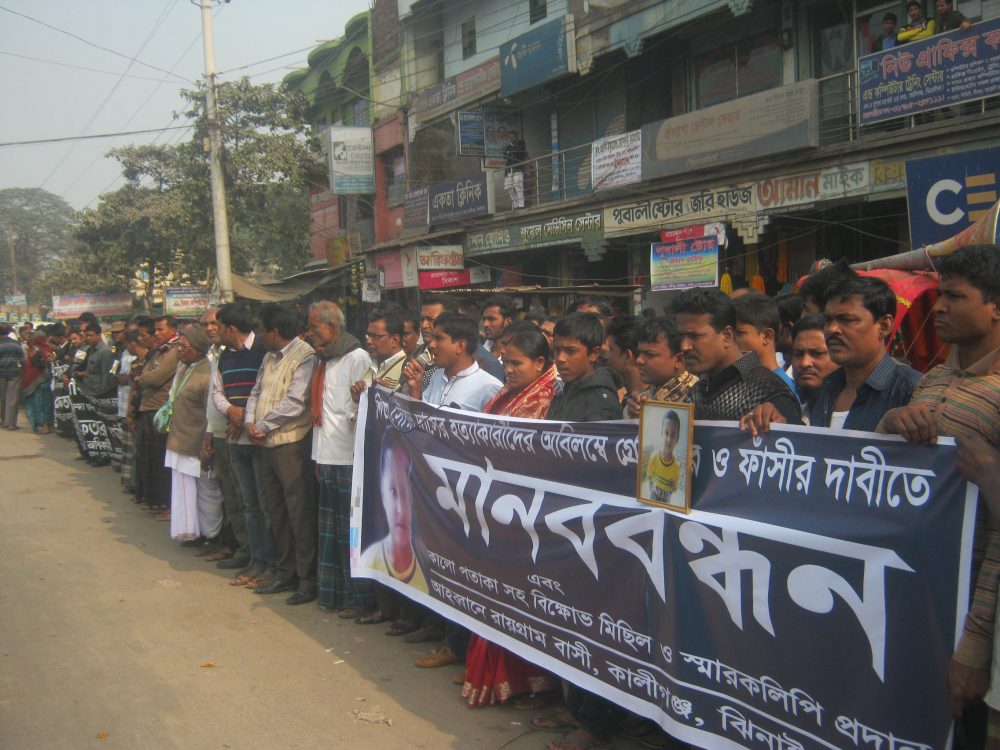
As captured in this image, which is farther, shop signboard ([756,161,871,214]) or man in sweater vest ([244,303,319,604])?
shop signboard ([756,161,871,214])

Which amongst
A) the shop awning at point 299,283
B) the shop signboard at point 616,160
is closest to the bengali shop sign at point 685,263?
the shop signboard at point 616,160

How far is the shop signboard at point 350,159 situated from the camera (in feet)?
74.5

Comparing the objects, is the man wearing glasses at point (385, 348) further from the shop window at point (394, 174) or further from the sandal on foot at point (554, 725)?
the shop window at point (394, 174)

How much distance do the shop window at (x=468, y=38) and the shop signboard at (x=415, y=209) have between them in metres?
3.53

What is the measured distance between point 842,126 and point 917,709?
10446 millimetres

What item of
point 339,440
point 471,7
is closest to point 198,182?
point 471,7

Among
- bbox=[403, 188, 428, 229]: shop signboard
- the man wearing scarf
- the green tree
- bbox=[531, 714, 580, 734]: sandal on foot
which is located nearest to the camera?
bbox=[531, 714, 580, 734]: sandal on foot

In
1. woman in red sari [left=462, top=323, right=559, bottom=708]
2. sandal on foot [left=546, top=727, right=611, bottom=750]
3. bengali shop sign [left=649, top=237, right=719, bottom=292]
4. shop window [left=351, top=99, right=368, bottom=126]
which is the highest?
shop window [left=351, top=99, right=368, bottom=126]

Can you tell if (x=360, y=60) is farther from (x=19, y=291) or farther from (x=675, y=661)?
(x=19, y=291)

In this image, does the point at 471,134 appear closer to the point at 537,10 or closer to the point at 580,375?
the point at 537,10

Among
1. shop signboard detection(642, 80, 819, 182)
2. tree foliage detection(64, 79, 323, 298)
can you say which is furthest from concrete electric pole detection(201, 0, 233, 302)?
shop signboard detection(642, 80, 819, 182)

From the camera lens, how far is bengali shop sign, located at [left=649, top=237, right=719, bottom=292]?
39.6 feet

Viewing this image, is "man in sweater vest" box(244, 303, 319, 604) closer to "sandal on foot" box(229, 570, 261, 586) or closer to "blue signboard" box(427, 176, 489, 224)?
"sandal on foot" box(229, 570, 261, 586)

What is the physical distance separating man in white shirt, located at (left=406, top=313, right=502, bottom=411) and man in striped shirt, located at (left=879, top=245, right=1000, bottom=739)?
2.57 meters
